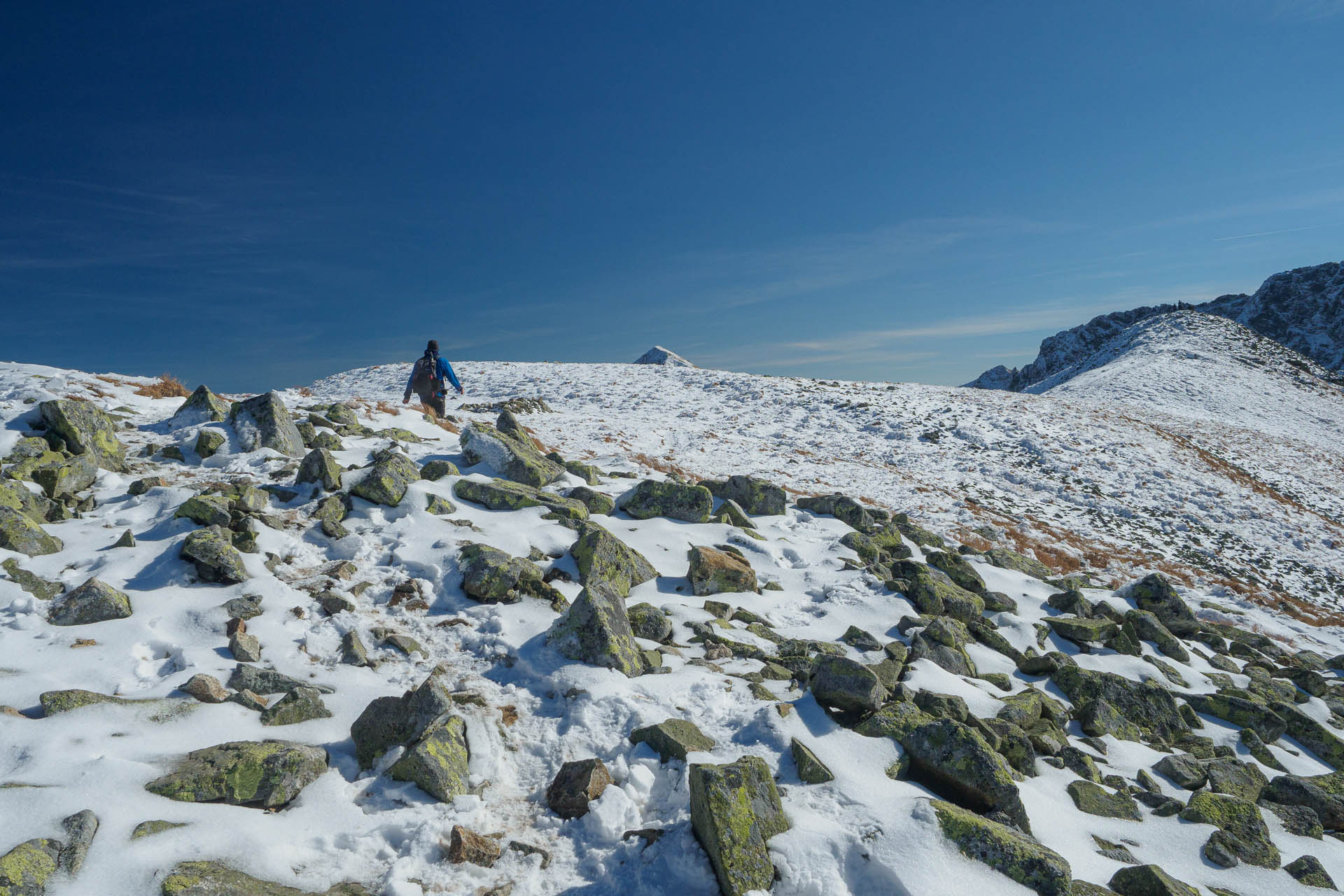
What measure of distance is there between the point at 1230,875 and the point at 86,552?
41.8 ft

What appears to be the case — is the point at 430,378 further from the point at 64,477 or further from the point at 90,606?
the point at 90,606

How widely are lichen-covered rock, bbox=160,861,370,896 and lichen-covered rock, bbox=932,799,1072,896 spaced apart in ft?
14.4

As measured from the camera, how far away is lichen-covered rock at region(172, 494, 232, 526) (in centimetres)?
770

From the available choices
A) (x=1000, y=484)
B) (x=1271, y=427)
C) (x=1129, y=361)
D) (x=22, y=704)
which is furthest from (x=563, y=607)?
(x=1129, y=361)

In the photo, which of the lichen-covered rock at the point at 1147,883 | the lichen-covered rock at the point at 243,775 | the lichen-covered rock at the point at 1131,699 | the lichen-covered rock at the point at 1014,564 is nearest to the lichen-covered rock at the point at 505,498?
the lichen-covered rock at the point at 243,775

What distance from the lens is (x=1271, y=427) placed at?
141 ft

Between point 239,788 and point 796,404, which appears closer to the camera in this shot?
point 239,788

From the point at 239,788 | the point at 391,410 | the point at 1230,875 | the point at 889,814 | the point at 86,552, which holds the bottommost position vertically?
the point at 1230,875

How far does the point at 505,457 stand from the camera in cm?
1154

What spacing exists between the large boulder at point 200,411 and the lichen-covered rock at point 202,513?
4250 mm

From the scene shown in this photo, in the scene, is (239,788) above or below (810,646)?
above

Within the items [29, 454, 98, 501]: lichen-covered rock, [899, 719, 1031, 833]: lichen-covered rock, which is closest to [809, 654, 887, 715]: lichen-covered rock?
[899, 719, 1031, 833]: lichen-covered rock

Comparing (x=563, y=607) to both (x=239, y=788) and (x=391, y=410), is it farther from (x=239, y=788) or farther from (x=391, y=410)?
(x=391, y=410)

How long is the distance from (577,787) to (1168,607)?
13538mm
